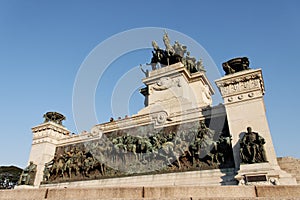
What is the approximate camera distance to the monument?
1134cm

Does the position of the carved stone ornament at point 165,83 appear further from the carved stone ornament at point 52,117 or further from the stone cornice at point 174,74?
the carved stone ornament at point 52,117

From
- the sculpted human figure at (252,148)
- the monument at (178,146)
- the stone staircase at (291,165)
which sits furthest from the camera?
the monument at (178,146)

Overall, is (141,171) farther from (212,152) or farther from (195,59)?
(195,59)

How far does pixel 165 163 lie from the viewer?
13336 mm

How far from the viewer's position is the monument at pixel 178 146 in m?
11.3

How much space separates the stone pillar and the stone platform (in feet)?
48.6

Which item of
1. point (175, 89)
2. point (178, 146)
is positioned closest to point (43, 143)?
point (175, 89)

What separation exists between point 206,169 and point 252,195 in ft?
26.2

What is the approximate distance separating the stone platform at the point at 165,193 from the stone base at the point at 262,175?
21.0 ft

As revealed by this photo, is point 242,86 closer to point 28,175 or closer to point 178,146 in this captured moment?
point 178,146

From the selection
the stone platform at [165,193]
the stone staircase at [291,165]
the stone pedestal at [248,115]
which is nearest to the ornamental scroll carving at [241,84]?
the stone pedestal at [248,115]

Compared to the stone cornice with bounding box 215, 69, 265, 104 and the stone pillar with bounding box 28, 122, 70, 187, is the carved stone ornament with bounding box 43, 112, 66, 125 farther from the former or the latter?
the stone cornice with bounding box 215, 69, 265, 104

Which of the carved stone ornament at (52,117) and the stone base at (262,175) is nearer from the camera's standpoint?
the stone base at (262,175)

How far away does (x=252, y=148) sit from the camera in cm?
1096
